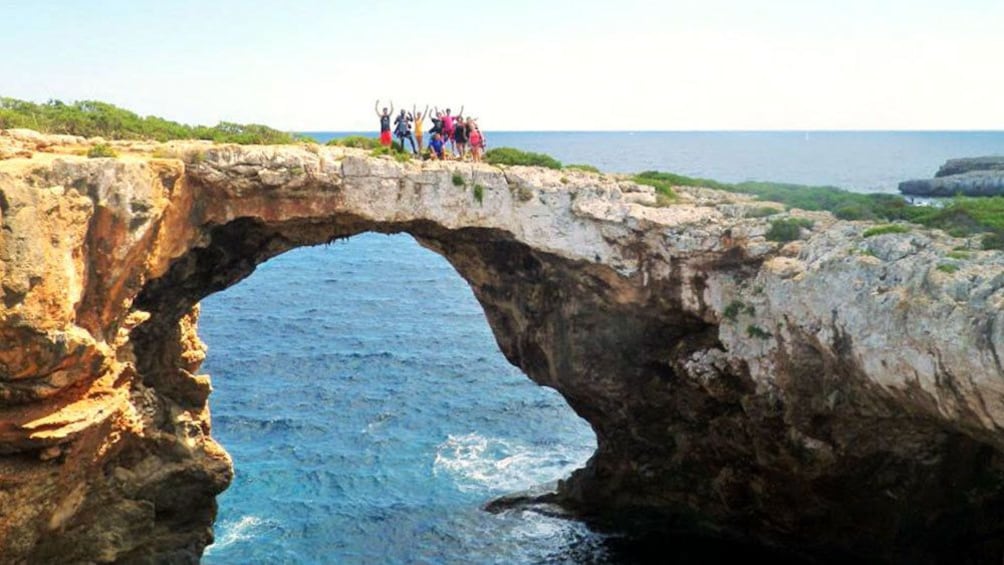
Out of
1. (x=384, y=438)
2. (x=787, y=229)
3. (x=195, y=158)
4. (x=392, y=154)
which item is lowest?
(x=384, y=438)

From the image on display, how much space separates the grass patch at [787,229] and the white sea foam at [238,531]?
71.4 ft

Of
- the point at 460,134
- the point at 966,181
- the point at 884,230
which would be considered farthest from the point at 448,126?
the point at 966,181

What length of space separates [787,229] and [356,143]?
13.8m

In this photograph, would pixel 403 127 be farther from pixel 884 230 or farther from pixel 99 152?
pixel 884 230

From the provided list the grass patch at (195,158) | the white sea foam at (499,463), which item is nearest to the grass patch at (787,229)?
the grass patch at (195,158)

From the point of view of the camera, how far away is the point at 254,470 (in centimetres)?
3816

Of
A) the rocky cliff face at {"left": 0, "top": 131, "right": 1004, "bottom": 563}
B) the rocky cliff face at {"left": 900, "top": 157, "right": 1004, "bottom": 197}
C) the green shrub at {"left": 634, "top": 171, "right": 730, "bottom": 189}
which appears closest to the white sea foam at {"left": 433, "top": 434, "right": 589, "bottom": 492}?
the rocky cliff face at {"left": 0, "top": 131, "right": 1004, "bottom": 563}

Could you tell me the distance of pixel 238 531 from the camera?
110 feet

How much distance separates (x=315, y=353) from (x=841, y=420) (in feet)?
115

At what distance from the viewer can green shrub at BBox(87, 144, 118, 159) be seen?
869 inches

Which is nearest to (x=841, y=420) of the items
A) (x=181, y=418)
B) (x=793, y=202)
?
(x=793, y=202)

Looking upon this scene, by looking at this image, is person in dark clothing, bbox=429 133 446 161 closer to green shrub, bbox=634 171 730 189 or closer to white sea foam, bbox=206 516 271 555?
green shrub, bbox=634 171 730 189

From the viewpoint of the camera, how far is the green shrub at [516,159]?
96.5 feet

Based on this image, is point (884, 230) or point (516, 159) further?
point (516, 159)
